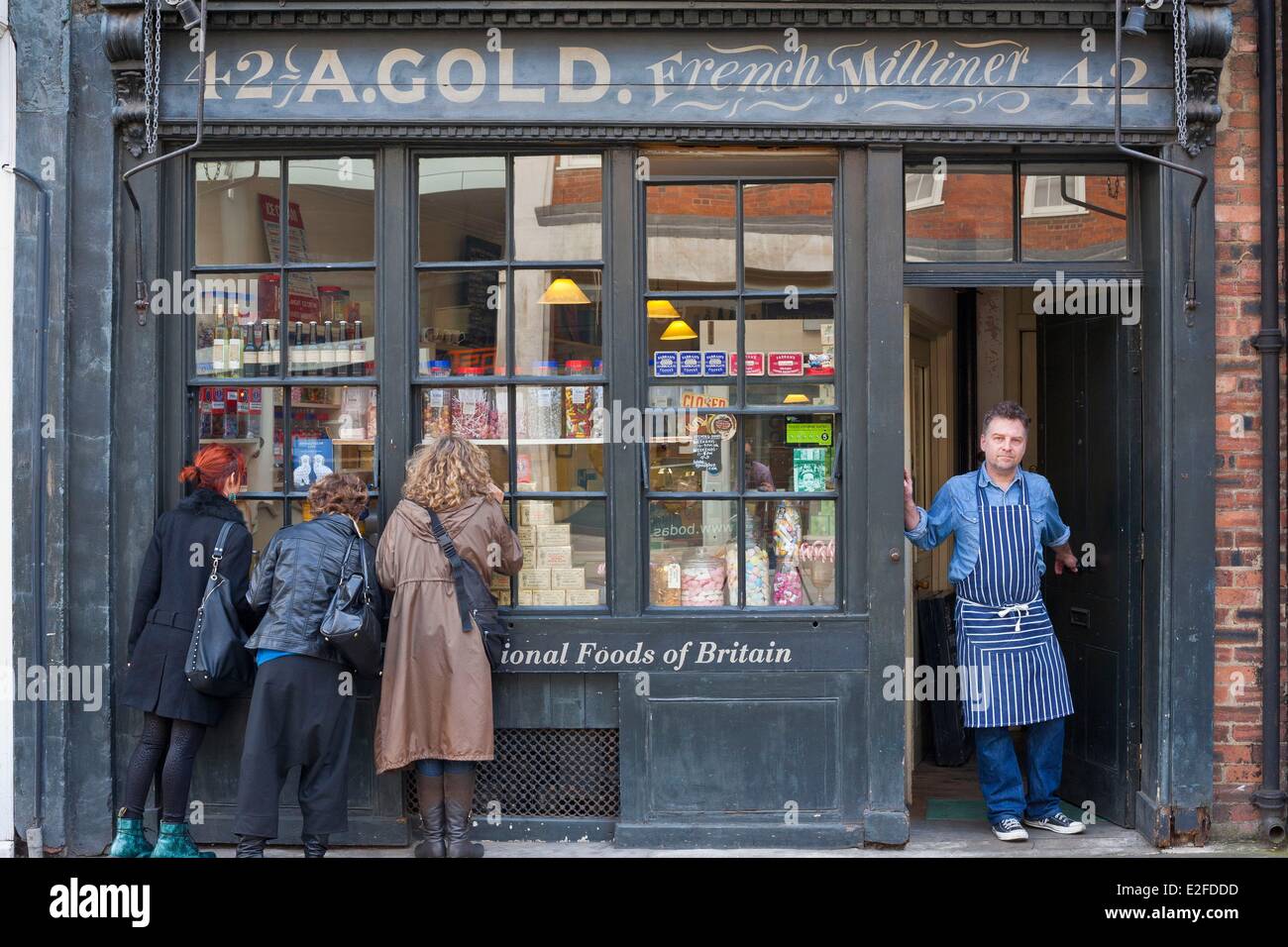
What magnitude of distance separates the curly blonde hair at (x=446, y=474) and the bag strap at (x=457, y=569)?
0.13m

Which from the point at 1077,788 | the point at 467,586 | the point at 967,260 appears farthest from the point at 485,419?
the point at 1077,788

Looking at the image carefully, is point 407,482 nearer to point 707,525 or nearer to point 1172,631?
point 707,525

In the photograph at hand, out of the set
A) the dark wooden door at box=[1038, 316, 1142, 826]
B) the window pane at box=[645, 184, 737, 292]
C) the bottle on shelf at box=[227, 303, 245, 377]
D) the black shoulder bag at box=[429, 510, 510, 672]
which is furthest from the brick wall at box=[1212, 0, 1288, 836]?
the bottle on shelf at box=[227, 303, 245, 377]

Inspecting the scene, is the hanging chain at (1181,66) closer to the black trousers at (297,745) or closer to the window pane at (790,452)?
the window pane at (790,452)

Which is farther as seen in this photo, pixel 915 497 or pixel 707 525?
pixel 915 497

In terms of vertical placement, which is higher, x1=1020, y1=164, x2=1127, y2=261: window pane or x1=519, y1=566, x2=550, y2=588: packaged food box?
x1=1020, y1=164, x2=1127, y2=261: window pane

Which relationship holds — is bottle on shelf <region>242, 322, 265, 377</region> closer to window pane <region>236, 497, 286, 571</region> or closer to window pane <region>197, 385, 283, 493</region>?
window pane <region>197, 385, 283, 493</region>

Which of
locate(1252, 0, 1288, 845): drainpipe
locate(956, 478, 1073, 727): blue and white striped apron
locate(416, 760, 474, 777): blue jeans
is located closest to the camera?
locate(416, 760, 474, 777): blue jeans

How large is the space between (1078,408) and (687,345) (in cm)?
229

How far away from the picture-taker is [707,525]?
20.7 ft

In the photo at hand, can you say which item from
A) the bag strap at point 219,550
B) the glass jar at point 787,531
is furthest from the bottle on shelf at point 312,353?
the glass jar at point 787,531

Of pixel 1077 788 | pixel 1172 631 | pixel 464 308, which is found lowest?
pixel 1077 788

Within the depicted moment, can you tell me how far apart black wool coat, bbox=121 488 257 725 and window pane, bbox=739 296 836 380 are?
2720 millimetres

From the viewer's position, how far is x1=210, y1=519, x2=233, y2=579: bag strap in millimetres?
5809
